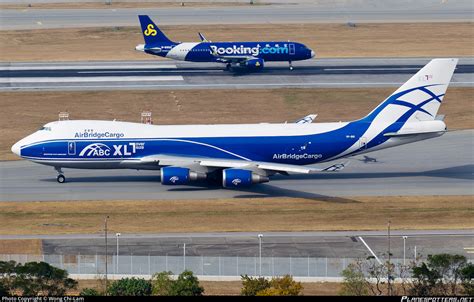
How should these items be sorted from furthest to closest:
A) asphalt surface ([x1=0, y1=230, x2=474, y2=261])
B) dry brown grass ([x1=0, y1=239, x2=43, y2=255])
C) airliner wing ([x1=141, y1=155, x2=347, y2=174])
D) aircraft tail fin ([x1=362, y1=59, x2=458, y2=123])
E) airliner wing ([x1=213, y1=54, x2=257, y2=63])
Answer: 1. airliner wing ([x1=213, y1=54, x2=257, y2=63])
2. aircraft tail fin ([x1=362, y1=59, x2=458, y2=123])
3. airliner wing ([x1=141, y1=155, x2=347, y2=174])
4. dry brown grass ([x1=0, y1=239, x2=43, y2=255])
5. asphalt surface ([x1=0, y1=230, x2=474, y2=261])

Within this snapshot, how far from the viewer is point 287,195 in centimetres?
8081

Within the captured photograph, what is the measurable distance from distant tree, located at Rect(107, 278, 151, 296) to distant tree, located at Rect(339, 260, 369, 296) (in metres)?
9.16

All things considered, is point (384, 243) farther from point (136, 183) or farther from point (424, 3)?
point (424, 3)

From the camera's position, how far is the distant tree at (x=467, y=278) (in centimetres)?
5178

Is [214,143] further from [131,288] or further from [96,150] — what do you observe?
[131,288]

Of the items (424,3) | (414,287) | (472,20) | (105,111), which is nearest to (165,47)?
(105,111)

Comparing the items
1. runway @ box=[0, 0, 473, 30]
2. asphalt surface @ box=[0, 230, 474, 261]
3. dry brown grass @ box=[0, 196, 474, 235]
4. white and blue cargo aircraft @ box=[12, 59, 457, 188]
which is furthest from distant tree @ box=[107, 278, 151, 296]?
runway @ box=[0, 0, 473, 30]

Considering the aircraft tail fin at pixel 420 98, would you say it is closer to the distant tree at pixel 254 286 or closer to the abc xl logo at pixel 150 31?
the distant tree at pixel 254 286

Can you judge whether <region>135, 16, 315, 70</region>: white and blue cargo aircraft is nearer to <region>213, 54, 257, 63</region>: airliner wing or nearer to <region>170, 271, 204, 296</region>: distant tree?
<region>213, 54, 257, 63</region>: airliner wing

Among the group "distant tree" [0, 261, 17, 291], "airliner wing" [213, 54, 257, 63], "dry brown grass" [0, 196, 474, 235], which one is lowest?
"distant tree" [0, 261, 17, 291]

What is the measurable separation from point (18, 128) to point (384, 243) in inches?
1728

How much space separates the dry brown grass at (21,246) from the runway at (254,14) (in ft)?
312

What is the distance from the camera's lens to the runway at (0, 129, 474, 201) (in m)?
81.2

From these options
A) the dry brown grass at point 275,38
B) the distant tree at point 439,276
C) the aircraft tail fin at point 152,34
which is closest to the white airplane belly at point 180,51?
the aircraft tail fin at point 152,34
